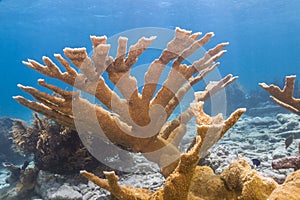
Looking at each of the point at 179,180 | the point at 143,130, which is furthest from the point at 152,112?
the point at 179,180

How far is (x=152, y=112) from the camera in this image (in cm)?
277

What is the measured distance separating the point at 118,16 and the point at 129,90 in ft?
146

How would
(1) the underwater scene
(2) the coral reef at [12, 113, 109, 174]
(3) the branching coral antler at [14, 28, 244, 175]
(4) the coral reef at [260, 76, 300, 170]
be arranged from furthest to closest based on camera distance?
(2) the coral reef at [12, 113, 109, 174] < (4) the coral reef at [260, 76, 300, 170] < (3) the branching coral antler at [14, 28, 244, 175] < (1) the underwater scene

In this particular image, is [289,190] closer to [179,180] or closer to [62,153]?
[179,180]

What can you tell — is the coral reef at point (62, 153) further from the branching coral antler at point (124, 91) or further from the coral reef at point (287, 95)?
the coral reef at point (287, 95)

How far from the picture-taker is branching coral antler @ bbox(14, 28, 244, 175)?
2328mm

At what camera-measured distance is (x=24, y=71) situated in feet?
422

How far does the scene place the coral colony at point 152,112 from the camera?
1904mm

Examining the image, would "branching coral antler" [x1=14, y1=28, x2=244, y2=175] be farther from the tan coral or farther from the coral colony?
the tan coral

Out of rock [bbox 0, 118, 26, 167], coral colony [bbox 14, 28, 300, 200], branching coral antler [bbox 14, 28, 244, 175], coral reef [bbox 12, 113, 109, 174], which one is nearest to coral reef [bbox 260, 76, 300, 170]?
coral colony [bbox 14, 28, 300, 200]

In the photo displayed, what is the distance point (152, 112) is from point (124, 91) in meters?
0.42

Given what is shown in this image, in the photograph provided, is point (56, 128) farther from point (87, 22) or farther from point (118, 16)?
point (87, 22)

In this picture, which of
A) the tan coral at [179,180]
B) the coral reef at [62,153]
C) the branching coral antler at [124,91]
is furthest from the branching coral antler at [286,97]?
the coral reef at [62,153]

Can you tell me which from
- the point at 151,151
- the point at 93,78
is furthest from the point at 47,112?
the point at 151,151
